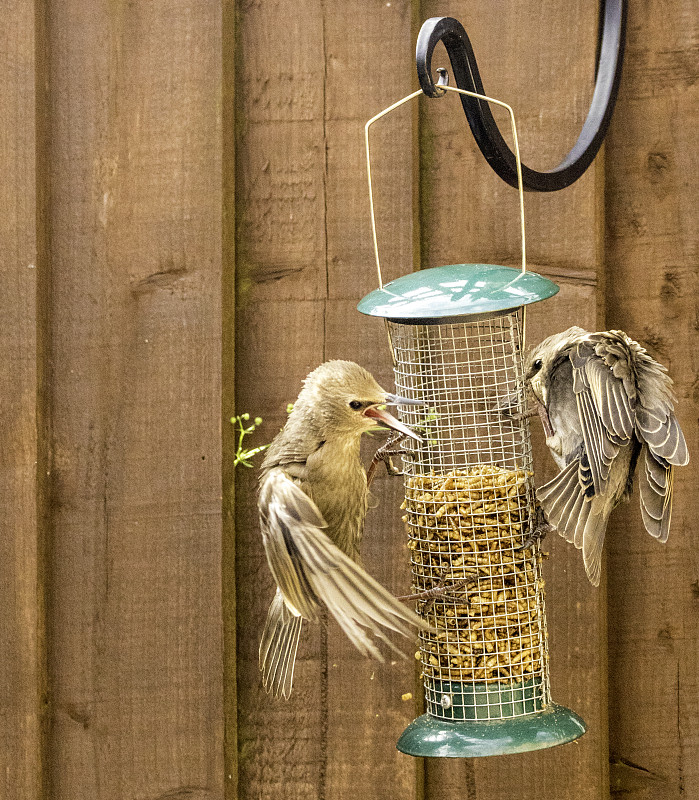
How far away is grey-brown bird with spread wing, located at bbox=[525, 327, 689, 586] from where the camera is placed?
220 centimetres

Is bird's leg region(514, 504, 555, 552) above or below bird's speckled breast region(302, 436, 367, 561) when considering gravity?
below

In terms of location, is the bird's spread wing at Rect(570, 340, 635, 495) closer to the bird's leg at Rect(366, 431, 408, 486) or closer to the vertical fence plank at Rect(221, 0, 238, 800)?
the bird's leg at Rect(366, 431, 408, 486)

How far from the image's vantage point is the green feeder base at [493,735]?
1922mm

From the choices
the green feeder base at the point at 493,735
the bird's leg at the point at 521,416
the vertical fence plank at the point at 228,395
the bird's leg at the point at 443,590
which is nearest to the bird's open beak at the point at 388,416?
the bird's leg at the point at 521,416

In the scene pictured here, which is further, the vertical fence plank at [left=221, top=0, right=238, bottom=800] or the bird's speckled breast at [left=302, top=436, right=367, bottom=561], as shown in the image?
the vertical fence plank at [left=221, top=0, right=238, bottom=800]

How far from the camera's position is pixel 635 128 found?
267cm

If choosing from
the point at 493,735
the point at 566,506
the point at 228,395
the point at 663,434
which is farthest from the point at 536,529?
the point at 228,395

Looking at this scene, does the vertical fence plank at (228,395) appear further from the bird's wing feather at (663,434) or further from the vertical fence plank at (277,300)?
the bird's wing feather at (663,434)

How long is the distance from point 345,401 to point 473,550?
1.63ft

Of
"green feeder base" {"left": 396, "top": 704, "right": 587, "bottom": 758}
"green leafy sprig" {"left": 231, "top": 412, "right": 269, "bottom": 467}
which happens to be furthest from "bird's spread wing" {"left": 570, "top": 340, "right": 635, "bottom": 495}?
"green leafy sprig" {"left": 231, "top": 412, "right": 269, "bottom": 467}

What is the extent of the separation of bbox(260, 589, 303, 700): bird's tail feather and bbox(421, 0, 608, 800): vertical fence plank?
1.87 feet

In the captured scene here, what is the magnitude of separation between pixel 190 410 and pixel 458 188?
105cm

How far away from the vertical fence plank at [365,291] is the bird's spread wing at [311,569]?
0.44m

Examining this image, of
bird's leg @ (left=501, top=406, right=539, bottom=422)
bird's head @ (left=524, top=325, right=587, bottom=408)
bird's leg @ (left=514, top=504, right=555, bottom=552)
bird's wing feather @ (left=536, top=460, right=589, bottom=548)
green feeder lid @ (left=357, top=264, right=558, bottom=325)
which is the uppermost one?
green feeder lid @ (left=357, top=264, right=558, bottom=325)
